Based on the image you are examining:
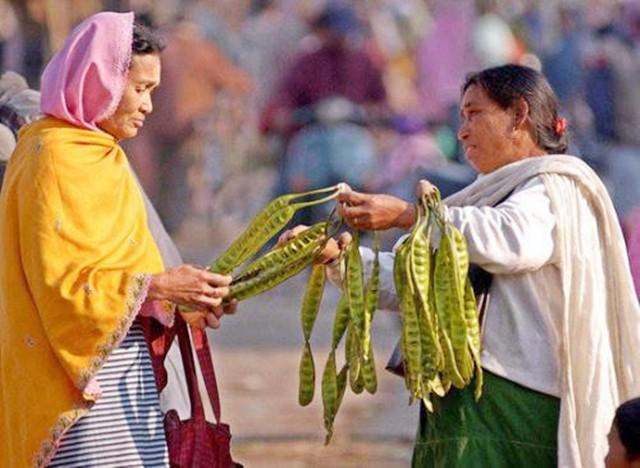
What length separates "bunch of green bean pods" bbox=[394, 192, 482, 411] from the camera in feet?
21.1

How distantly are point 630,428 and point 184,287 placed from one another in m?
1.28

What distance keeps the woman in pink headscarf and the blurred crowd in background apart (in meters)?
5.89

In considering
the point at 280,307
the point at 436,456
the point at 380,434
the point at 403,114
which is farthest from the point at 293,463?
the point at 403,114

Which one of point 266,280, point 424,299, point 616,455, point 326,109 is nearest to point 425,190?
point 424,299

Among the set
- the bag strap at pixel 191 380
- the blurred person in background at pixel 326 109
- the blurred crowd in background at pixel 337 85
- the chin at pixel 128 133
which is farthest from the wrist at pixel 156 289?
the blurred person in background at pixel 326 109

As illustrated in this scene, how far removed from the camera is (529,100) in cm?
671

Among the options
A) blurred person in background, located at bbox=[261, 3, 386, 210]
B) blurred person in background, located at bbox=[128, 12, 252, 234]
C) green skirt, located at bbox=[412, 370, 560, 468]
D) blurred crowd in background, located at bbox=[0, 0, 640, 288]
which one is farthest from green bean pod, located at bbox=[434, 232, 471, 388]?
blurred person in background, located at bbox=[128, 12, 252, 234]

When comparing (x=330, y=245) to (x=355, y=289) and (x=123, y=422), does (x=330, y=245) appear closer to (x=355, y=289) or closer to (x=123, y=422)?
(x=355, y=289)

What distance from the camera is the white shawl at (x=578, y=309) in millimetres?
6578

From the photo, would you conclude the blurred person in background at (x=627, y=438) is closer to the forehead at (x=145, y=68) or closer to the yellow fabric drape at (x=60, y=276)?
the yellow fabric drape at (x=60, y=276)

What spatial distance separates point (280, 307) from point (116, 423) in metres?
11.0

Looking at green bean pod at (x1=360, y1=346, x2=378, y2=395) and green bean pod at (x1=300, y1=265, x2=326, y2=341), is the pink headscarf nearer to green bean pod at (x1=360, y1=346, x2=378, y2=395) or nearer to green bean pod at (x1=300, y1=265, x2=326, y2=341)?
green bean pod at (x1=300, y1=265, x2=326, y2=341)

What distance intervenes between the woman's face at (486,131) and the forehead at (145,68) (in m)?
0.83

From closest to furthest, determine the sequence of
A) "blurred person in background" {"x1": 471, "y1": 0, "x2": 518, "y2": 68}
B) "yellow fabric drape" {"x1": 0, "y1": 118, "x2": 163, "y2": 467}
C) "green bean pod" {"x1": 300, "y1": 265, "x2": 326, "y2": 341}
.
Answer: "yellow fabric drape" {"x1": 0, "y1": 118, "x2": 163, "y2": 467}
"green bean pod" {"x1": 300, "y1": 265, "x2": 326, "y2": 341}
"blurred person in background" {"x1": 471, "y1": 0, "x2": 518, "y2": 68}
